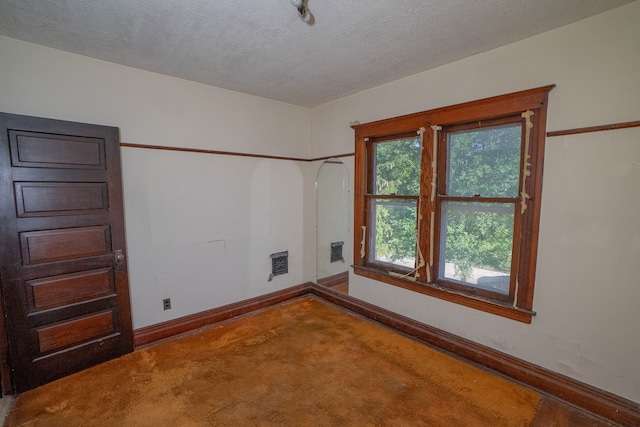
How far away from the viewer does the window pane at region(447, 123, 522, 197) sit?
Answer: 217cm

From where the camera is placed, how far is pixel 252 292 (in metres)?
3.37

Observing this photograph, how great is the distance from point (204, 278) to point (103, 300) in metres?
0.87

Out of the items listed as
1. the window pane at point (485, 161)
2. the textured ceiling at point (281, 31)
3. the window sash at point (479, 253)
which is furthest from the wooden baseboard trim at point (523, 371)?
the textured ceiling at point (281, 31)

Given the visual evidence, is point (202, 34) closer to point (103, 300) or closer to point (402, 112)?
point (402, 112)

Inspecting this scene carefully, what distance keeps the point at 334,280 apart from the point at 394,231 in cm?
128

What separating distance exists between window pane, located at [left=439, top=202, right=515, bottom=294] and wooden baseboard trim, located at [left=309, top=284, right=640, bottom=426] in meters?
0.53

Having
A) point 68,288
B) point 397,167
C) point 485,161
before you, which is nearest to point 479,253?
point 485,161

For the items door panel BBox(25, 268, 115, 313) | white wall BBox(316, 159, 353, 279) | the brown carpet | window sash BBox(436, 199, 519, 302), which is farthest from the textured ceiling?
the brown carpet

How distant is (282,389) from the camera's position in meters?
2.05

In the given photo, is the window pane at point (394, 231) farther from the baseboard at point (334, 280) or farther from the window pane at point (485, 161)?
the baseboard at point (334, 280)

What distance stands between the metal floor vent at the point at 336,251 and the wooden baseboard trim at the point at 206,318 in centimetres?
63

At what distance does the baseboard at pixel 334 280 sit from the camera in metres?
3.79

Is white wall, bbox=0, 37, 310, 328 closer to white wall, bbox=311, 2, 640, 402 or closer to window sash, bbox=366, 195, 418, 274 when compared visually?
window sash, bbox=366, 195, 418, 274

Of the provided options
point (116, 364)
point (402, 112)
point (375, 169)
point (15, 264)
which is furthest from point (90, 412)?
point (402, 112)
